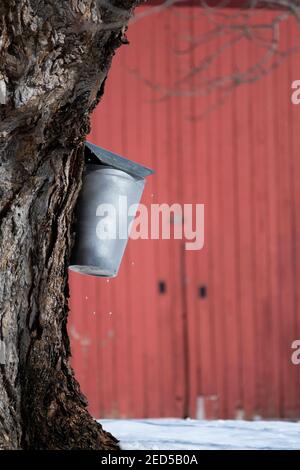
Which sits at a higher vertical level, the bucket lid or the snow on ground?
the bucket lid

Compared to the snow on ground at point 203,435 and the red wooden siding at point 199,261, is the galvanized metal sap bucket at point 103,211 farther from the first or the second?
the red wooden siding at point 199,261

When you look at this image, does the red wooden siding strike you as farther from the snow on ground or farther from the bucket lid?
the bucket lid

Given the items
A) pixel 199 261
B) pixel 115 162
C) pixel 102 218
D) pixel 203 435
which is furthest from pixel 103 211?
pixel 199 261

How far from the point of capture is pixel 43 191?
3.24 m

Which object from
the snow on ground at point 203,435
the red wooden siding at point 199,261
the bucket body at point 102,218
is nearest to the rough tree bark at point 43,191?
the bucket body at point 102,218

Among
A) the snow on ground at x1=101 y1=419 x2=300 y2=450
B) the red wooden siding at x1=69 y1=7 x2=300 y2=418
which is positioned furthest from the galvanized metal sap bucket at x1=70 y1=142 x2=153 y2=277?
the red wooden siding at x1=69 y1=7 x2=300 y2=418

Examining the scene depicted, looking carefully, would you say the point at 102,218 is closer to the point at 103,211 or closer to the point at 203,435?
the point at 103,211

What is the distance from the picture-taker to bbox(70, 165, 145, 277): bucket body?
3.41 m

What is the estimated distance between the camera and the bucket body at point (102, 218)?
3408mm

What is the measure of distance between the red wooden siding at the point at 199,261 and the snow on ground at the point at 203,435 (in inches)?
27.1

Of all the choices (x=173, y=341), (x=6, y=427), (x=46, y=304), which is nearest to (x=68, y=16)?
(x=46, y=304)

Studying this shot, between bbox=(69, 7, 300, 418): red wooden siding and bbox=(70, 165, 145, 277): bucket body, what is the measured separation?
244cm

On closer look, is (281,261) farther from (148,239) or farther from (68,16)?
(68,16)

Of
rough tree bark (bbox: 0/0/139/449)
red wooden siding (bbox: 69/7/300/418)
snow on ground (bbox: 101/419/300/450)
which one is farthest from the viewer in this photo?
red wooden siding (bbox: 69/7/300/418)
